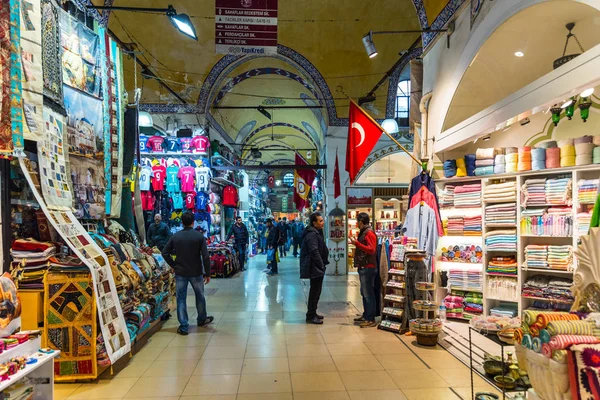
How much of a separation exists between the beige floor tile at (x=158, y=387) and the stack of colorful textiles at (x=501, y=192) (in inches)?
172

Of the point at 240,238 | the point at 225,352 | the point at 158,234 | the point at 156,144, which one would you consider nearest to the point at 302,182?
the point at 240,238

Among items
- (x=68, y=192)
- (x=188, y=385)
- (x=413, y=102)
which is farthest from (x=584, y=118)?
(x=68, y=192)

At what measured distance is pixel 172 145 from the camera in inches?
408

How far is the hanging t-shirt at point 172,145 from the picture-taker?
1027 centimetres

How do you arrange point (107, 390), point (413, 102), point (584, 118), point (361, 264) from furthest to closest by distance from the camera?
point (413, 102) → point (361, 264) → point (584, 118) → point (107, 390)

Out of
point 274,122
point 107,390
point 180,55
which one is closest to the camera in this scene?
point 107,390

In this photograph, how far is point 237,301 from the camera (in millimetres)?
7293

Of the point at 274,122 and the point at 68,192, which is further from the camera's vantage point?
the point at 274,122

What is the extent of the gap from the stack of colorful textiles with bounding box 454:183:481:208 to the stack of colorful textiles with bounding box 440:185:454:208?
0.30ft

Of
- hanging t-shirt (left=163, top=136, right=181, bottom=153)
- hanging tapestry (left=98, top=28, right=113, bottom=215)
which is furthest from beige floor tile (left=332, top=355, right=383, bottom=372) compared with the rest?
hanging t-shirt (left=163, top=136, right=181, bottom=153)

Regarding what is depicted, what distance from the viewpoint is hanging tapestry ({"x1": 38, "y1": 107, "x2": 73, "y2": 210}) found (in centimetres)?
347

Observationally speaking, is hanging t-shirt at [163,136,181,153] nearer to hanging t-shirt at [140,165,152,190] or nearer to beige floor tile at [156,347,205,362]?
hanging t-shirt at [140,165,152,190]

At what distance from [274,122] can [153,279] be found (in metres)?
14.1

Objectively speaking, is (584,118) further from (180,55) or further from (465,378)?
(180,55)
